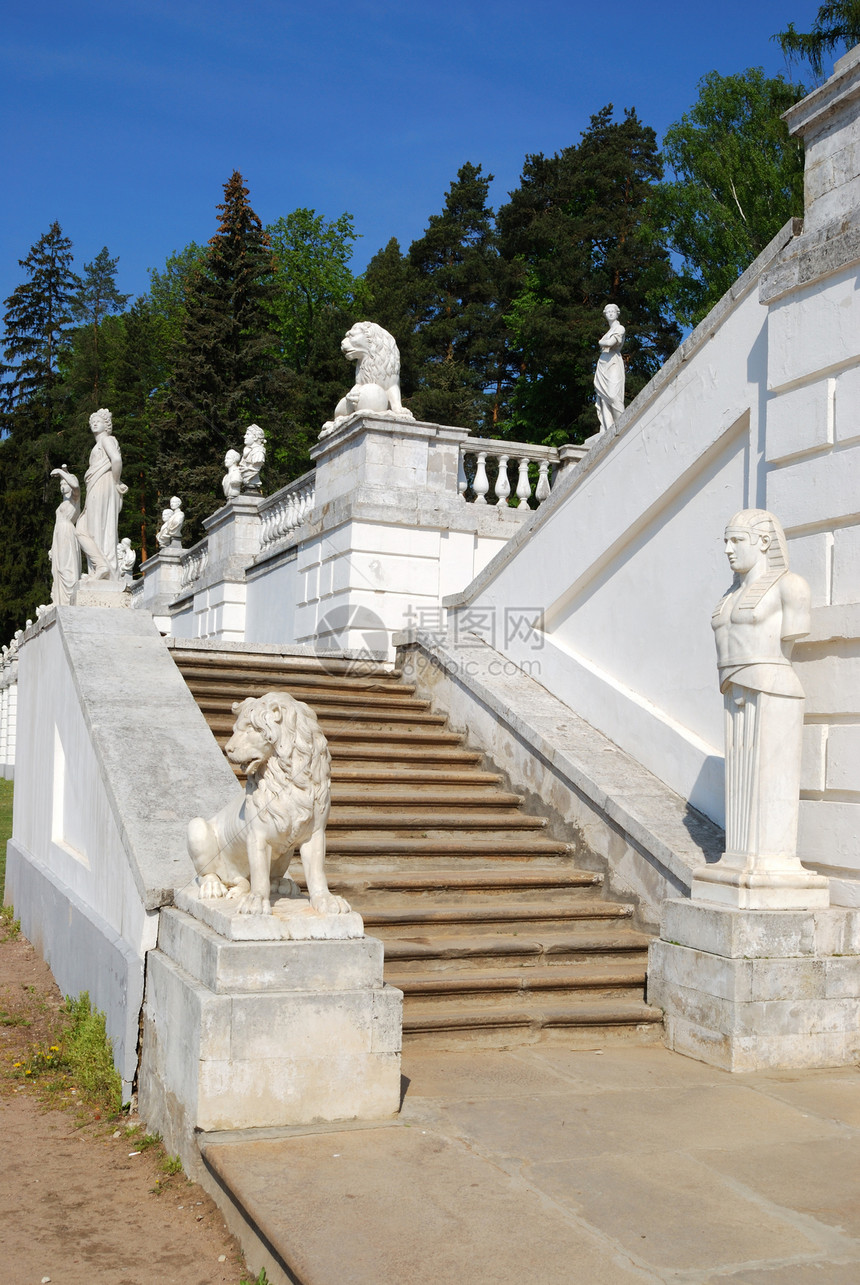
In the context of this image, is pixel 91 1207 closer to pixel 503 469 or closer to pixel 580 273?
pixel 503 469

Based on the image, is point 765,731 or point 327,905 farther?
point 765,731

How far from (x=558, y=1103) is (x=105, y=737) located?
310 centimetres

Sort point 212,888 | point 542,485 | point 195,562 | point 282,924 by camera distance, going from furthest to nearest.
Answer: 1. point 195,562
2. point 542,485
3. point 212,888
4. point 282,924

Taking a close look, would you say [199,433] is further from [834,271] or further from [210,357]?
[834,271]

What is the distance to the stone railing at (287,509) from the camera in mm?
14492

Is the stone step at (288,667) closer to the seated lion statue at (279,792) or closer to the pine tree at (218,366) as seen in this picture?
the seated lion statue at (279,792)

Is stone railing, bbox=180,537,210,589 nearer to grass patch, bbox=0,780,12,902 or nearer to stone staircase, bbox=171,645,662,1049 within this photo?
grass patch, bbox=0,780,12,902

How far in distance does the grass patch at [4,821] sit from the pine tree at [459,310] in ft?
53.4

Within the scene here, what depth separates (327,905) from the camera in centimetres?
435

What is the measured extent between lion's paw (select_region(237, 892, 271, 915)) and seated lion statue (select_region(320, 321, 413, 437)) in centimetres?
938

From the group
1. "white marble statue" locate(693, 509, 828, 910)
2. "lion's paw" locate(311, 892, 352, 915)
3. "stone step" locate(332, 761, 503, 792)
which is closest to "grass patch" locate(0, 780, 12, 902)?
"stone step" locate(332, 761, 503, 792)

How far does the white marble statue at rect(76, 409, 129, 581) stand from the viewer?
1020 centimetres

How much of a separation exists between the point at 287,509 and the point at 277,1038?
12165 millimetres

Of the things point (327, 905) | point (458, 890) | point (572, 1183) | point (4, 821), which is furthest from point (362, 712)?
point (4, 821)
